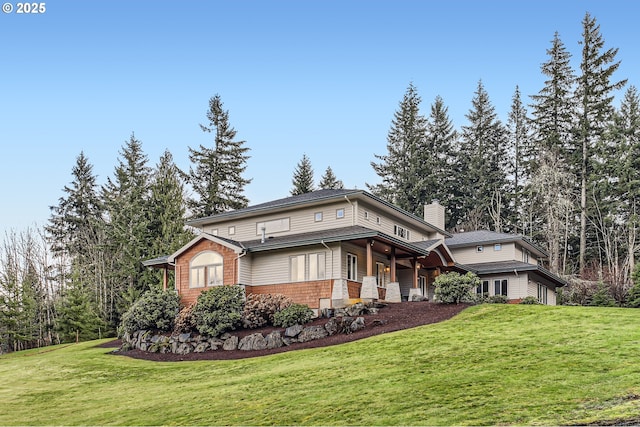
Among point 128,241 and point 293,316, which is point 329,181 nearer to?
point 128,241

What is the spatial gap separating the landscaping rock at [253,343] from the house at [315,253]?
408cm

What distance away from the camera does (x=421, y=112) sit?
200 ft

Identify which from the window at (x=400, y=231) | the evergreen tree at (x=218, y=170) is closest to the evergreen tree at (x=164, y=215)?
the evergreen tree at (x=218, y=170)

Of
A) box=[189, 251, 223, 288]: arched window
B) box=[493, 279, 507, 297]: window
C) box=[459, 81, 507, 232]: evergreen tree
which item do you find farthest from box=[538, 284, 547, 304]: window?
box=[189, 251, 223, 288]: arched window

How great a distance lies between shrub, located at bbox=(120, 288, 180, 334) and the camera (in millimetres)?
25594

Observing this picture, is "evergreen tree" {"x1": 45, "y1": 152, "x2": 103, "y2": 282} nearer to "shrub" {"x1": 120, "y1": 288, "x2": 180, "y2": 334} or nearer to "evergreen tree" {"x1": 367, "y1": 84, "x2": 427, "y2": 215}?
"evergreen tree" {"x1": 367, "y1": 84, "x2": 427, "y2": 215}

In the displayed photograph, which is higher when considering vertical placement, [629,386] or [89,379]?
[629,386]

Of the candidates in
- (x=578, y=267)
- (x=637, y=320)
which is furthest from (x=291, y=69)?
(x=578, y=267)

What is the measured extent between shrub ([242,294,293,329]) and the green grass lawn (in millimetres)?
3876

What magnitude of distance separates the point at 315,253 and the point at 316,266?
1.88 feet

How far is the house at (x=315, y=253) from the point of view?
83.5 feet

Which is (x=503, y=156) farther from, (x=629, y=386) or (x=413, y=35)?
(x=629, y=386)

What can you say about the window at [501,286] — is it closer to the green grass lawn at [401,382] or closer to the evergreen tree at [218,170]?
the green grass lawn at [401,382]

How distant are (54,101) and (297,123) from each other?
44.8 feet
